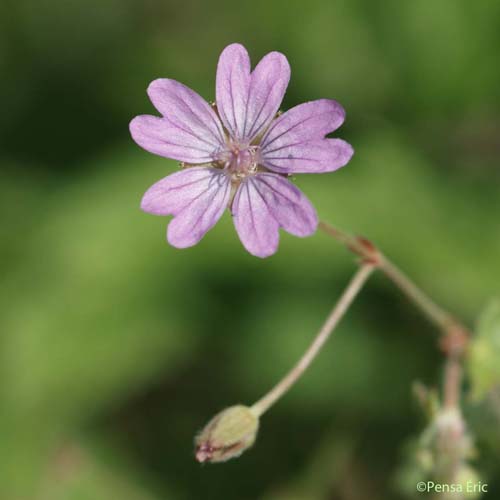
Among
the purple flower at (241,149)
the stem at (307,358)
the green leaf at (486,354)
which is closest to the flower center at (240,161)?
the purple flower at (241,149)

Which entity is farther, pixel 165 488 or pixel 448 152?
pixel 448 152

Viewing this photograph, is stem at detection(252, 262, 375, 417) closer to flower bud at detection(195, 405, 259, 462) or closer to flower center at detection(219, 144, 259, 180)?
flower bud at detection(195, 405, 259, 462)

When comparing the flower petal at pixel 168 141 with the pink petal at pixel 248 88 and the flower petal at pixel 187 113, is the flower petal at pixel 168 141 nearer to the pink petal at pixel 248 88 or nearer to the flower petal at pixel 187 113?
the flower petal at pixel 187 113

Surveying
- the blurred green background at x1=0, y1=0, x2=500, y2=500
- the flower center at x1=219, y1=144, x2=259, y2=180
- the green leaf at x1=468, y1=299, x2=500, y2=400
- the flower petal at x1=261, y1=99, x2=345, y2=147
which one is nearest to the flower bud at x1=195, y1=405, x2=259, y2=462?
the flower center at x1=219, y1=144, x2=259, y2=180

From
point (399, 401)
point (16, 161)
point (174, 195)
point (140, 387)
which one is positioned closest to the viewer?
point (174, 195)

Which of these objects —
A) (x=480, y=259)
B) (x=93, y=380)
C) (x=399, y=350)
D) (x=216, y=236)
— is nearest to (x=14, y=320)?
(x=93, y=380)

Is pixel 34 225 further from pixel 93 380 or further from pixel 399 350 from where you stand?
pixel 399 350

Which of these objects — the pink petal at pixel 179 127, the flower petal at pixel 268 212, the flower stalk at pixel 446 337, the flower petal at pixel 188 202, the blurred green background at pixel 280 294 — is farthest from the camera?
the blurred green background at pixel 280 294
